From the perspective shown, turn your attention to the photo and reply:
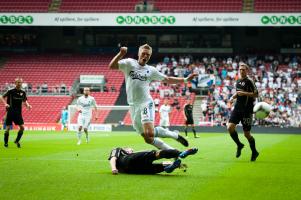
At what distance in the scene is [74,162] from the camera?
1362cm

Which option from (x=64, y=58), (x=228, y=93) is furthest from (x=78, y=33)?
(x=228, y=93)

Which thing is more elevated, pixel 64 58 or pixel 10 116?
pixel 64 58

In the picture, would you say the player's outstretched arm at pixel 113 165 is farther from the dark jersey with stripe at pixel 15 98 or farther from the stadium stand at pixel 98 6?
the stadium stand at pixel 98 6

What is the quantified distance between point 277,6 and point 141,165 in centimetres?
4078

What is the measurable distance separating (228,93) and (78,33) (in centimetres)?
1836

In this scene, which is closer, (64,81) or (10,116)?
(10,116)

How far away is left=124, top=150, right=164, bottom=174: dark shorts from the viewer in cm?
1059

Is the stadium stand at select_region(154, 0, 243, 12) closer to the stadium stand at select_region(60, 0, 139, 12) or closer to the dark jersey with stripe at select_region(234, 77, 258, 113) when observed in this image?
the stadium stand at select_region(60, 0, 139, 12)

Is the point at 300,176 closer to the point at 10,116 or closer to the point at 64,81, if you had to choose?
the point at 10,116

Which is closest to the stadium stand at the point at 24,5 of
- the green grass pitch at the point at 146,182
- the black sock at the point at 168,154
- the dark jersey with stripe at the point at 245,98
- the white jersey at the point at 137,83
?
the dark jersey with stripe at the point at 245,98

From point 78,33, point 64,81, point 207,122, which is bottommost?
point 207,122

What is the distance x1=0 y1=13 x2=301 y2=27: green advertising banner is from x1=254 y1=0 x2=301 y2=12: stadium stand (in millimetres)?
749

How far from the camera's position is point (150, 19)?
49375mm

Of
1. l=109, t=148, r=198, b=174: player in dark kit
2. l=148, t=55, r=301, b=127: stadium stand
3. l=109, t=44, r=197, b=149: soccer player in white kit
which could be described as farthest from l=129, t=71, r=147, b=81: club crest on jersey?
l=148, t=55, r=301, b=127: stadium stand
